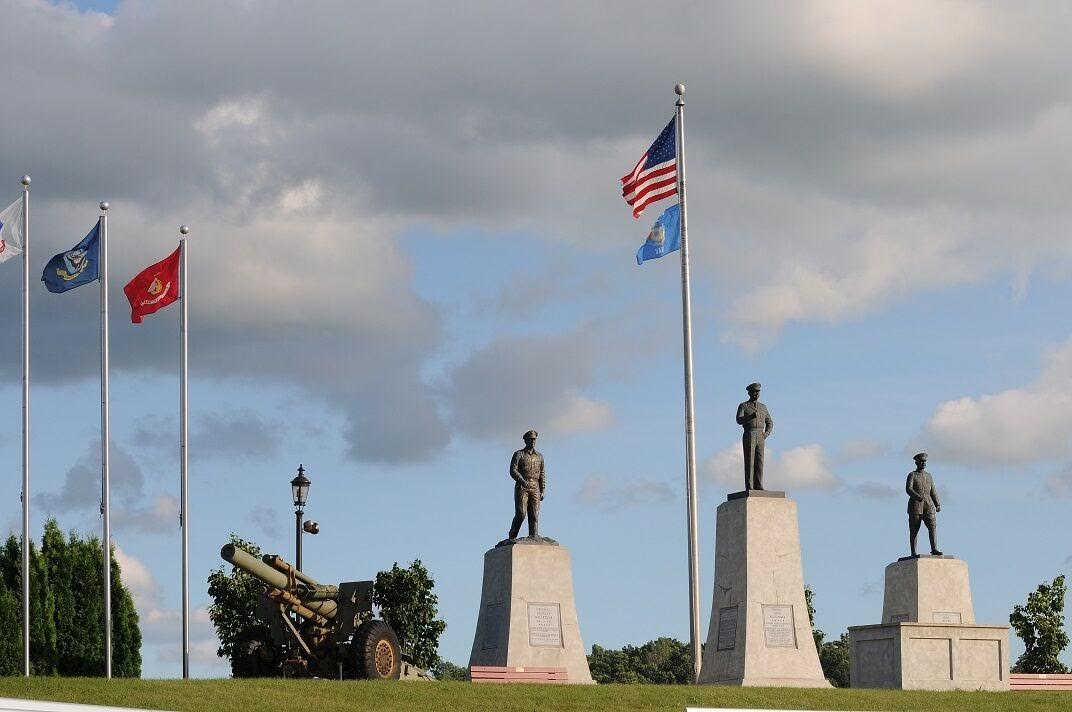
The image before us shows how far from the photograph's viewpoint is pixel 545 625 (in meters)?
28.4

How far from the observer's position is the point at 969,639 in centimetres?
2916

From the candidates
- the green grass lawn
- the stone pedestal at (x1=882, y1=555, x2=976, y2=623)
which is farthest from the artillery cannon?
the stone pedestal at (x1=882, y1=555, x2=976, y2=623)

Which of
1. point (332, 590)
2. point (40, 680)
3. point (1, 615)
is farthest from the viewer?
point (1, 615)

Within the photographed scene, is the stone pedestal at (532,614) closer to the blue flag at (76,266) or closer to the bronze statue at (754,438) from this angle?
the bronze statue at (754,438)

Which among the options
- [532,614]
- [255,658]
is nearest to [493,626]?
[532,614]

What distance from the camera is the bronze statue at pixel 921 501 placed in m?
34.1

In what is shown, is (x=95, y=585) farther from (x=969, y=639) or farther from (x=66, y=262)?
(x=969, y=639)

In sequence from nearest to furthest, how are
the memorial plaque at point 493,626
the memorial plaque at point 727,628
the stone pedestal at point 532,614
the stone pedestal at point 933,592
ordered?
the memorial plaque at point 727,628, the stone pedestal at point 532,614, the memorial plaque at point 493,626, the stone pedestal at point 933,592

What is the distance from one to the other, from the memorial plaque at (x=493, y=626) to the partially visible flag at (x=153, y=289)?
26.8 feet

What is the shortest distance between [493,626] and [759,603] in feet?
16.0

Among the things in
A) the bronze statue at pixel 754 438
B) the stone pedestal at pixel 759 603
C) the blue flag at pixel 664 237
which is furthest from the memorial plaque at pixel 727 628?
the blue flag at pixel 664 237

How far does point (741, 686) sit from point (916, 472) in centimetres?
1000

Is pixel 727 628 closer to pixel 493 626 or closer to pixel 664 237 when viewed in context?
pixel 493 626

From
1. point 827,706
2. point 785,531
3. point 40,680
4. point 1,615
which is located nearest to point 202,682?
point 40,680
